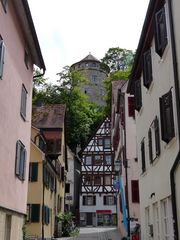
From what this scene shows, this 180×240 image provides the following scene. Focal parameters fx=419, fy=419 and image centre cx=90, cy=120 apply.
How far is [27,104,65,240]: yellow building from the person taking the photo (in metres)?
27.6

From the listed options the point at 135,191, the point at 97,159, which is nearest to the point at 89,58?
the point at 97,159

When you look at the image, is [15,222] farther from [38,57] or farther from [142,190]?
[38,57]

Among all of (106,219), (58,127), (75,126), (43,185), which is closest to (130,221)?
(43,185)

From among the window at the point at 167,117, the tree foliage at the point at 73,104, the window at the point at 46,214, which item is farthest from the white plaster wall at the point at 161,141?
the tree foliage at the point at 73,104

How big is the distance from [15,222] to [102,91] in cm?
8753

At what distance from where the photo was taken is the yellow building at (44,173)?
2756cm

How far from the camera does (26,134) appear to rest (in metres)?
16.5

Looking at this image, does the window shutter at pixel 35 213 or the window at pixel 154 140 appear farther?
the window shutter at pixel 35 213

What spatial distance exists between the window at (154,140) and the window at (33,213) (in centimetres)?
1513

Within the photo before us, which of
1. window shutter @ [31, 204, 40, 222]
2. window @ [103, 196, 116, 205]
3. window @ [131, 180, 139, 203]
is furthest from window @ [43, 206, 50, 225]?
window @ [103, 196, 116, 205]

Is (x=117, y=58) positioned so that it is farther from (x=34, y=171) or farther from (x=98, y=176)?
(x=34, y=171)

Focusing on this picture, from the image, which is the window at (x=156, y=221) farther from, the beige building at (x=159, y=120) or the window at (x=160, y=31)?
the window at (x=160, y=31)

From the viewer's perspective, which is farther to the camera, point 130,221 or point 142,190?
point 130,221

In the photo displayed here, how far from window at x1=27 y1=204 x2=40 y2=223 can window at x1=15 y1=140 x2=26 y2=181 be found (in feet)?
40.3
